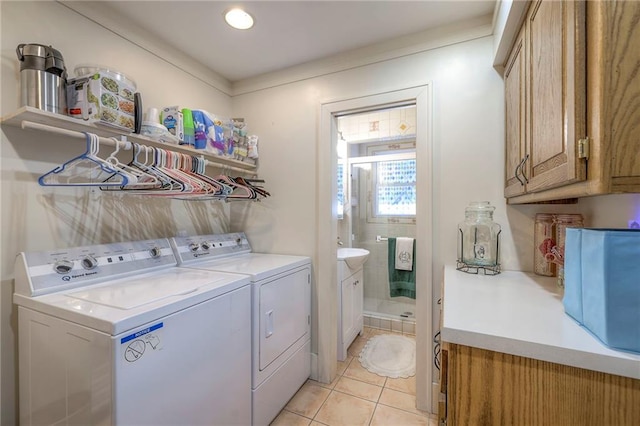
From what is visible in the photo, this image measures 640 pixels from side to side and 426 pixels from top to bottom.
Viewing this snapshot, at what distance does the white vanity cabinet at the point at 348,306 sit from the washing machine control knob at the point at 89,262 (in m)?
1.60

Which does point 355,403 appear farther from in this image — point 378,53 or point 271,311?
point 378,53

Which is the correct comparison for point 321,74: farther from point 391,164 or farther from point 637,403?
point 637,403

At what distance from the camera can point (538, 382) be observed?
699 mm

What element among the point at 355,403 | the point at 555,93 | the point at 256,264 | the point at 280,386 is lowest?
the point at 355,403

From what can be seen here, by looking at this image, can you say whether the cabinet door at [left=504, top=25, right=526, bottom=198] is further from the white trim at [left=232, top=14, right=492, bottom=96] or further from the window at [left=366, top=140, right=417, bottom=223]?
the window at [left=366, top=140, right=417, bottom=223]

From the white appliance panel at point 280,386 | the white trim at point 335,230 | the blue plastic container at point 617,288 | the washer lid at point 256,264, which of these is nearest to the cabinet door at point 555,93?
the blue plastic container at point 617,288

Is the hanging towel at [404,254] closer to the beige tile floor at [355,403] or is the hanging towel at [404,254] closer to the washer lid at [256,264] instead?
the beige tile floor at [355,403]

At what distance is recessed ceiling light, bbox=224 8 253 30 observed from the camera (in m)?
1.60

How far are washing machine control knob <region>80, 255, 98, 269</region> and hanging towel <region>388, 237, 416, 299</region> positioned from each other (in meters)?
2.58

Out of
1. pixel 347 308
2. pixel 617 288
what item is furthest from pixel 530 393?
pixel 347 308

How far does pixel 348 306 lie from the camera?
246 cm

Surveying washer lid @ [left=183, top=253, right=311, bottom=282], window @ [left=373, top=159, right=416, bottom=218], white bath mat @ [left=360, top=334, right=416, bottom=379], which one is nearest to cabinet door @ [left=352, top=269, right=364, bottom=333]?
white bath mat @ [left=360, top=334, right=416, bottom=379]

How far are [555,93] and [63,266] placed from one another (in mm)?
2036

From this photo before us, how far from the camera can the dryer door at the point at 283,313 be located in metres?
1.57
